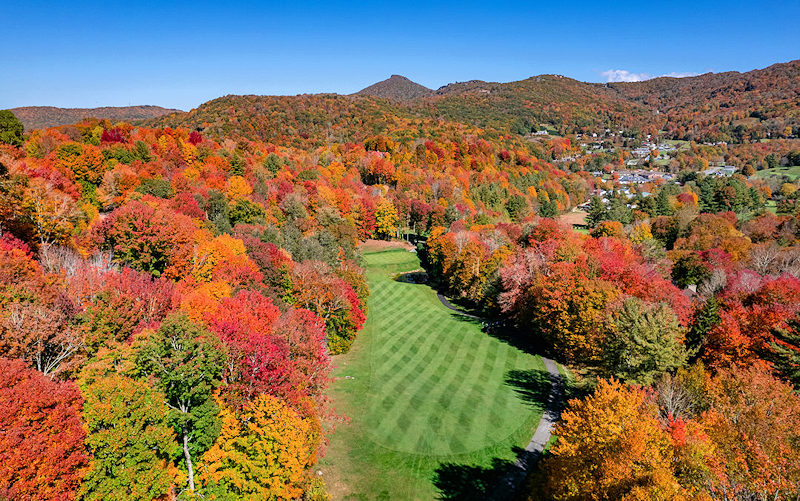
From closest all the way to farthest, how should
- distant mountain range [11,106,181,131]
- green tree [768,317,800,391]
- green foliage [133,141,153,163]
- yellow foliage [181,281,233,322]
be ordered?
green tree [768,317,800,391] → yellow foliage [181,281,233,322] → green foliage [133,141,153,163] → distant mountain range [11,106,181,131]

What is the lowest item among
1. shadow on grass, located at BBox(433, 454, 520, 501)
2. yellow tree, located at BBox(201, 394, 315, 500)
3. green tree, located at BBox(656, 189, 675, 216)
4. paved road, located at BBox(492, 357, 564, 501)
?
shadow on grass, located at BBox(433, 454, 520, 501)

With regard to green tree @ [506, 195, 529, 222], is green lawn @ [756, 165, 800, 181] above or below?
above

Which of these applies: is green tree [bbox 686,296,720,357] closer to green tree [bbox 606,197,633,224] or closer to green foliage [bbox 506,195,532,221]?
green foliage [bbox 506,195,532,221]

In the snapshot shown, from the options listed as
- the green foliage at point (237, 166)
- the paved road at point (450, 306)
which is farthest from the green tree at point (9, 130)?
the paved road at point (450, 306)

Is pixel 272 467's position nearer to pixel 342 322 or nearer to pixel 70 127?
pixel 342 322

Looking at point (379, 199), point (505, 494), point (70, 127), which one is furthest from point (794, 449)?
point (70, 127)

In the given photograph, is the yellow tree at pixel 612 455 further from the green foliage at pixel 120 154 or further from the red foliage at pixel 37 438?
Answer: the green foliage at pixel 120 154

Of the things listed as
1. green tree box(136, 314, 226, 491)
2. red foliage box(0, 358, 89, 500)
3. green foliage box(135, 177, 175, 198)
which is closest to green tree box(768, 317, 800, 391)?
green tree box(136, 314, 226, 491)
